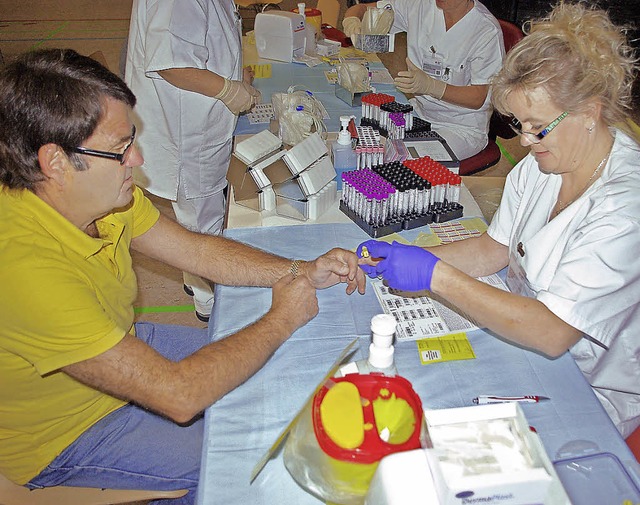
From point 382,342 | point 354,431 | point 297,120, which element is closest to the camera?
point 354,431

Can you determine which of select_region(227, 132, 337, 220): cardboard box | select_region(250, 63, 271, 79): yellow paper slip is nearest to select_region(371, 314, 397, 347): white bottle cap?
select_region(227, 132, 337, 220): cardboard box

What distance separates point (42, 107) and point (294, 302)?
734mm

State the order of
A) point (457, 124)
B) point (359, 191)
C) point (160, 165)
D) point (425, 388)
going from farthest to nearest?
1. point (457, 124)
2. point (160, 165)
3. point (359, 191)
4. point (425, 388)

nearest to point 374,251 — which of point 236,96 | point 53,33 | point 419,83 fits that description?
point 236,96

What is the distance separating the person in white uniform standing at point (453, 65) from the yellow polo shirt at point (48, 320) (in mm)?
1904

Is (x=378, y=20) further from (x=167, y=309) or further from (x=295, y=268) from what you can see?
(x=295, y=268)

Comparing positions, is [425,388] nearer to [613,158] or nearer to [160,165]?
[613,158]

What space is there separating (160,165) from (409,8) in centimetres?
164

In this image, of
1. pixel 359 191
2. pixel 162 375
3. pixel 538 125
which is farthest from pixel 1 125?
pixel 538 125

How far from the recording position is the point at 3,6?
8.22m

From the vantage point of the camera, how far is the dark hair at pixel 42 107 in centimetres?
120

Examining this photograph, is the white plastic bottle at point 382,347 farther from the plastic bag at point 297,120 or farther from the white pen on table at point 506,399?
the plastic bag at point 297,120

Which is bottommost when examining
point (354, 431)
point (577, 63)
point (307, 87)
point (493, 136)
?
point (493, 136)

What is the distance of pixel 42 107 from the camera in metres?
1.20
